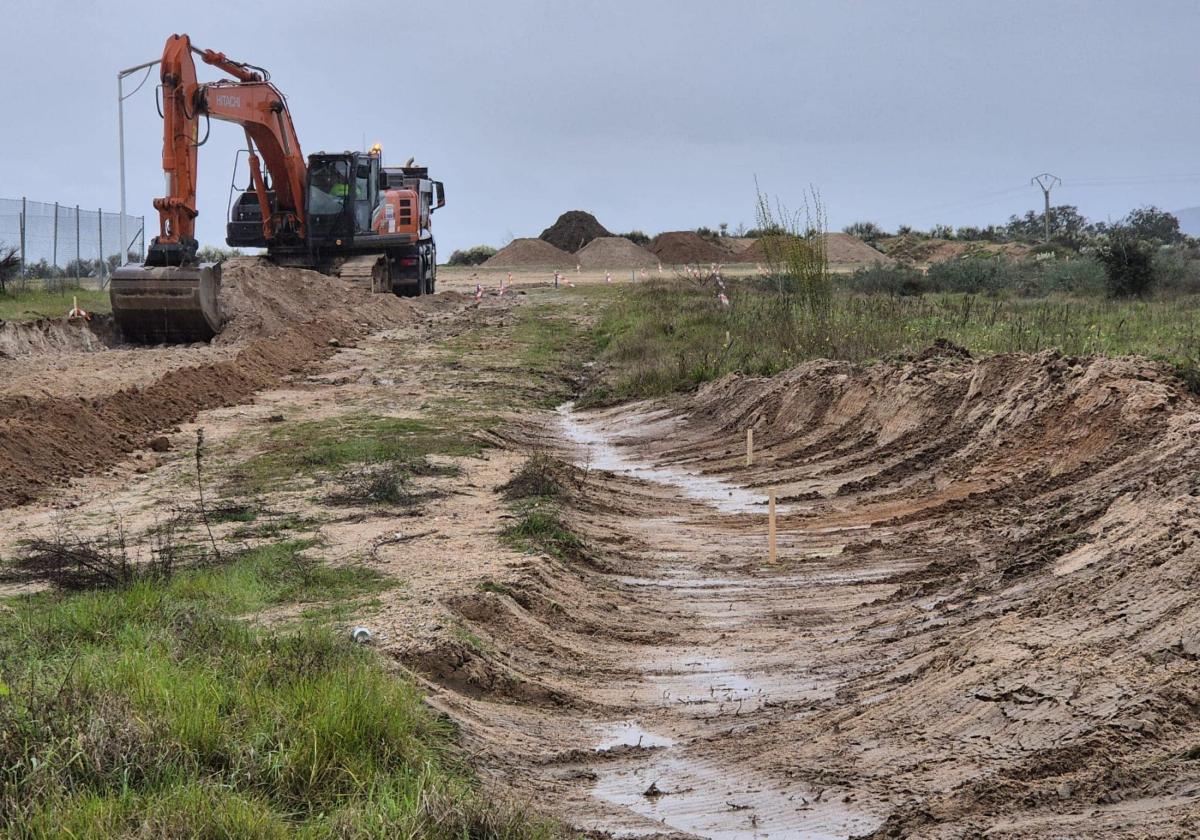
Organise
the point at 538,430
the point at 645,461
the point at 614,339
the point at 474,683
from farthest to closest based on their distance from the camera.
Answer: the point at 614,339, the point at 538,430, the point at 645,461, the point at 474,683

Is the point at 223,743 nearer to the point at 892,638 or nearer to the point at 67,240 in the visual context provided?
the point at 892,638

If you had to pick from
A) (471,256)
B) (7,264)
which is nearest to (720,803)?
(7,264)

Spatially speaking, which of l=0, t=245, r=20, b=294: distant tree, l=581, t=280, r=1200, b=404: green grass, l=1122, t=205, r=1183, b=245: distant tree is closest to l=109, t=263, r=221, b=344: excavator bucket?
l=581, t=280, r=1200, b=404: green grass

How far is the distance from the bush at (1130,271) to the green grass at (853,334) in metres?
1.12

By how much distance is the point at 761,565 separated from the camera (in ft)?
34.5

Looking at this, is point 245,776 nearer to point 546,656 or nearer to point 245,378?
point 546,656

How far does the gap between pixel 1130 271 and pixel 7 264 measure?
84.7 ft

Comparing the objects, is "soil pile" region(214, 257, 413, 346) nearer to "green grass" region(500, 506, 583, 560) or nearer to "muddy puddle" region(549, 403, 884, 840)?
"green grass" region(500, 506, 583, 560)

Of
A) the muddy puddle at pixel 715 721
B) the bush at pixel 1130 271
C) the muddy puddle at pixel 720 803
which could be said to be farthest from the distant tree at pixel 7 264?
the muddy puddle at pixel 720 803

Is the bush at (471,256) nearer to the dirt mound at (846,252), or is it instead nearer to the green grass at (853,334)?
the dirt mound at (846,252)

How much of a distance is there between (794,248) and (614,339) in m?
5.89

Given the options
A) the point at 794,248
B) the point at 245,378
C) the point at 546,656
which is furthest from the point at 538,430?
the point at 546,656

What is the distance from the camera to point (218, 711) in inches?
216

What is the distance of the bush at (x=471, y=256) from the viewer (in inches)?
3332
